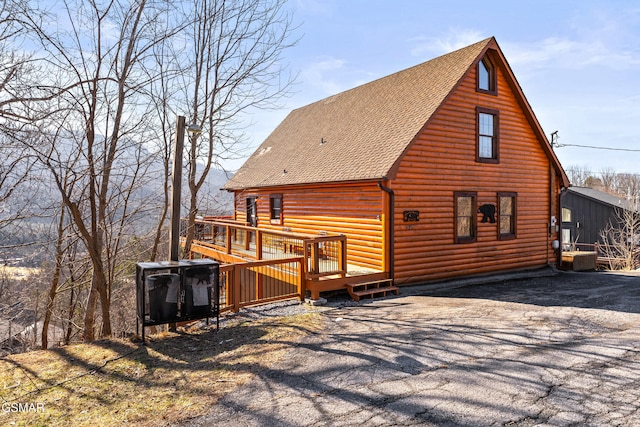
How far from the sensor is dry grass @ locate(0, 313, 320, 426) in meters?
4.75

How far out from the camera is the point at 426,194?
12.0m

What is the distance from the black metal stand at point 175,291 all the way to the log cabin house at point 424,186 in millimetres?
3052

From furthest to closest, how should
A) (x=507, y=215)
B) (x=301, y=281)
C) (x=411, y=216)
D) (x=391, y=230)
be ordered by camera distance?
(x=507, y=215)
(x=411, y=216)
(x=391, y=230)
(x=301, y=281)

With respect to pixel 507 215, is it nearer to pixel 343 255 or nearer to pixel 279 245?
pixel 343 255

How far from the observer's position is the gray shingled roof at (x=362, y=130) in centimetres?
1211

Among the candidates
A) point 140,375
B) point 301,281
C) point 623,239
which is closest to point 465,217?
point 301,281

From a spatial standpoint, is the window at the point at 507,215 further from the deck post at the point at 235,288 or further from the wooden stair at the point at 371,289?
the deck post at the point at 235,288

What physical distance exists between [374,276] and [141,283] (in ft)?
19.7

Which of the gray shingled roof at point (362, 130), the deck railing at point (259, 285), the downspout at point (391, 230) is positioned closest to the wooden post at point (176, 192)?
the deck railing at point (259, 285)

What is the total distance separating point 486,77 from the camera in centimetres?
1374

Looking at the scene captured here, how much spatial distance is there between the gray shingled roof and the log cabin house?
0.06m

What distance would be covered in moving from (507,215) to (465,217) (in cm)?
210

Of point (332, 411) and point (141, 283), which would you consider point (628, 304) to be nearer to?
point (332, 411)

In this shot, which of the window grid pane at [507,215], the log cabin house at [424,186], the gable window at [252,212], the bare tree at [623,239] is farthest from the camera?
the bare tree at [623,239]
